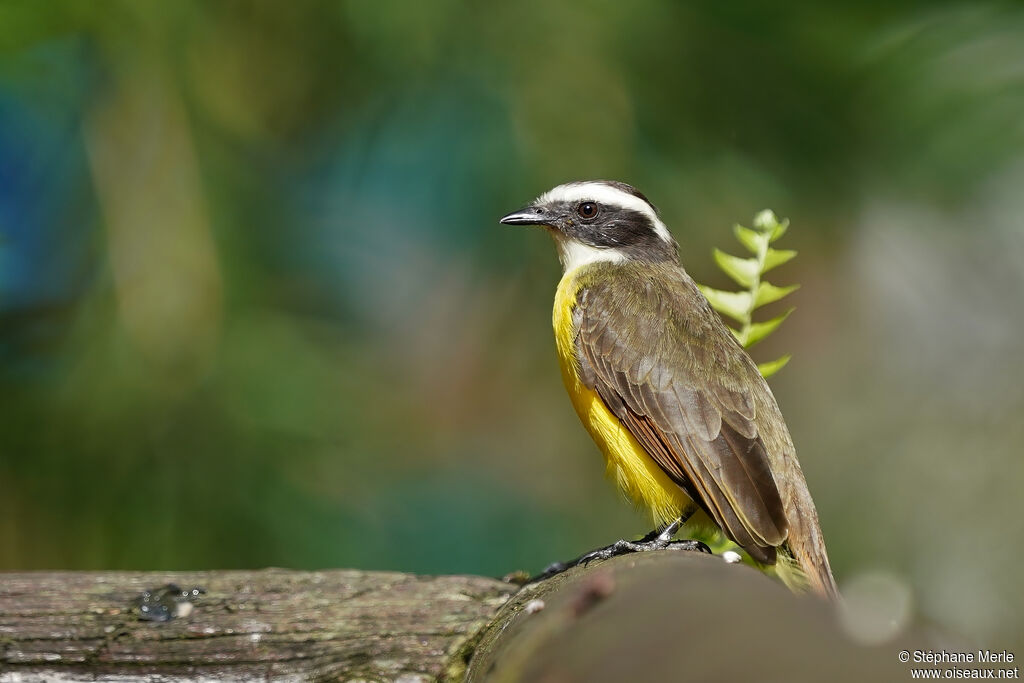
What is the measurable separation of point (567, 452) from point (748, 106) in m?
2.33

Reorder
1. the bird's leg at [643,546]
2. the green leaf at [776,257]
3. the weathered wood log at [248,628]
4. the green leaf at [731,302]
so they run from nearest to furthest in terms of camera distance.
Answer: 1. the weathered wood log at [248,628]
2. the bird's leg at [643,546]
3. the green leaf at [776,257]
4. the green leaf at [731,302]

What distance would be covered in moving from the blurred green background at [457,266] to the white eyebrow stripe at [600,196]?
138 centimetres

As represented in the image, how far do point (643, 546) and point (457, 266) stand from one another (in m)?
3.40

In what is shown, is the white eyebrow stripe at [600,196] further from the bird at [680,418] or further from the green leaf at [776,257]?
the green leaf at [776,257]

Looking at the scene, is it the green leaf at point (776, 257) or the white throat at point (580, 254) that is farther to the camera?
the white throat at point (580, 254)

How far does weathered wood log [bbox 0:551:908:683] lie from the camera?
Answer: 5.11ft

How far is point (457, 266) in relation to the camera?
6.55 metres

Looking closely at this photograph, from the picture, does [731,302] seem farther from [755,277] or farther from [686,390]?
[686,390]

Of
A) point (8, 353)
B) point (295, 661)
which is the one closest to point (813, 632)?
point (295, 661)

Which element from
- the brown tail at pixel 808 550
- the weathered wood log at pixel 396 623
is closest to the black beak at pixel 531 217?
the brown tail at pixel 808 550

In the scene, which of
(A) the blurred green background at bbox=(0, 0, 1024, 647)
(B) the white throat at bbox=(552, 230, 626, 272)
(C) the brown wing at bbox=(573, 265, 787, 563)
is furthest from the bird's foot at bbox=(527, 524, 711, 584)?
(A) the blurred green background at bbox=(0, 0, 1024, 647)

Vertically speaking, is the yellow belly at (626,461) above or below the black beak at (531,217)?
below

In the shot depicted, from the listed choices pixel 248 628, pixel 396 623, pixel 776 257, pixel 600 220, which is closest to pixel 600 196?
pixel 600 220

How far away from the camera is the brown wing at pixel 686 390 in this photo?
3.39 m
